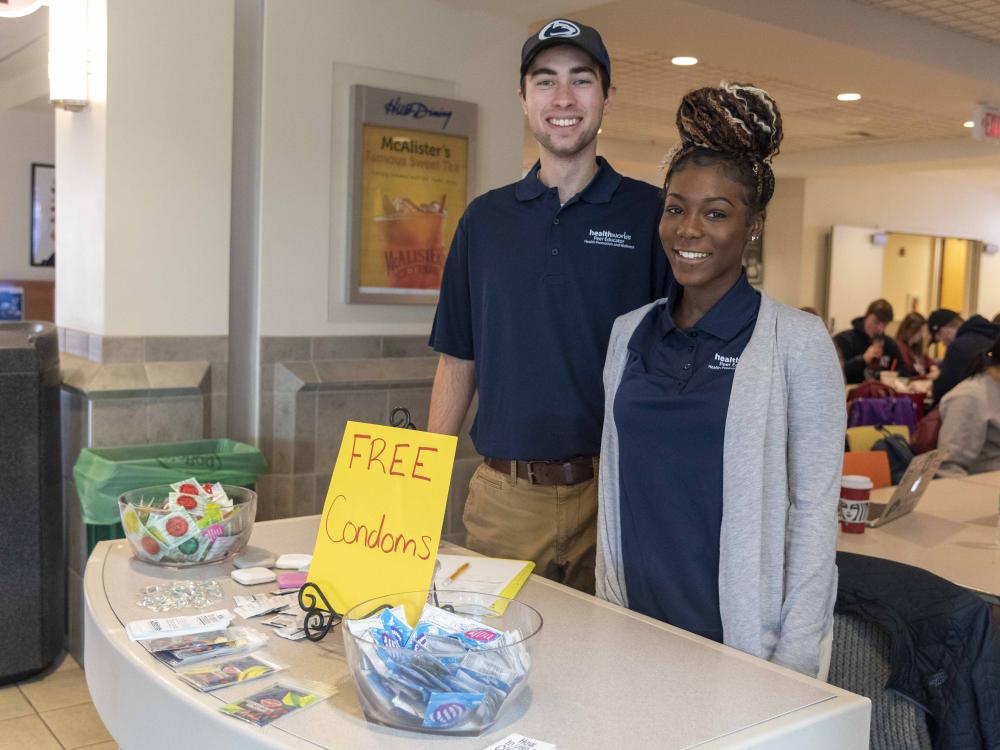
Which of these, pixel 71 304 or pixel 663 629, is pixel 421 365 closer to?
pixel 71 304

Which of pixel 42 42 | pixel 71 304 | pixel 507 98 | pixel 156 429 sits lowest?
pixel 156 429

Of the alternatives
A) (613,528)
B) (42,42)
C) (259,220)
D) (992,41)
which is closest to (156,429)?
(259,220)

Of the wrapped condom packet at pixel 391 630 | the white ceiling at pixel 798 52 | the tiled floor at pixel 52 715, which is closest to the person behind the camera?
the wrapped condom packet at pixel 391 630

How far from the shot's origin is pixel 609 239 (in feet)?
6.88

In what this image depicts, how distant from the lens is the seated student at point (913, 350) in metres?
8.97

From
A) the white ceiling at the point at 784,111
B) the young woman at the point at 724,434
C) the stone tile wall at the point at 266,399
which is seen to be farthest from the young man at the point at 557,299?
the white ceiling at the point at 784,111

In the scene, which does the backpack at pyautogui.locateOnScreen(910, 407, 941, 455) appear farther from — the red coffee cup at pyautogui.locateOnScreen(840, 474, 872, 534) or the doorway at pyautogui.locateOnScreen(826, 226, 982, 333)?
the doorway at pyautogui.locateOnScreen(826, 226, 982, 333)

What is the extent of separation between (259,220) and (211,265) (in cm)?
25

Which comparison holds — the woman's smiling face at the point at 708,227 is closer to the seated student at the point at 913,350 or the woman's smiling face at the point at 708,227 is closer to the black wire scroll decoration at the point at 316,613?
the black wire scroll decoration at the point at 316,613

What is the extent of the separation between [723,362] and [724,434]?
0.41 ft

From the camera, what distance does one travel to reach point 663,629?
1.51 meters

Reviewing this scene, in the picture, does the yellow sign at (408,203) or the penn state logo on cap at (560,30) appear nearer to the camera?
the penn state logo on cap at (560,30)

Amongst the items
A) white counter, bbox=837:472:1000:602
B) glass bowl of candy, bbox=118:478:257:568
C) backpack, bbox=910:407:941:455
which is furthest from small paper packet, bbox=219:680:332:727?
backpack, bbox=910:407:941:455

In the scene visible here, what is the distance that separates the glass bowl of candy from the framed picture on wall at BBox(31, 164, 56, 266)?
758 cm
